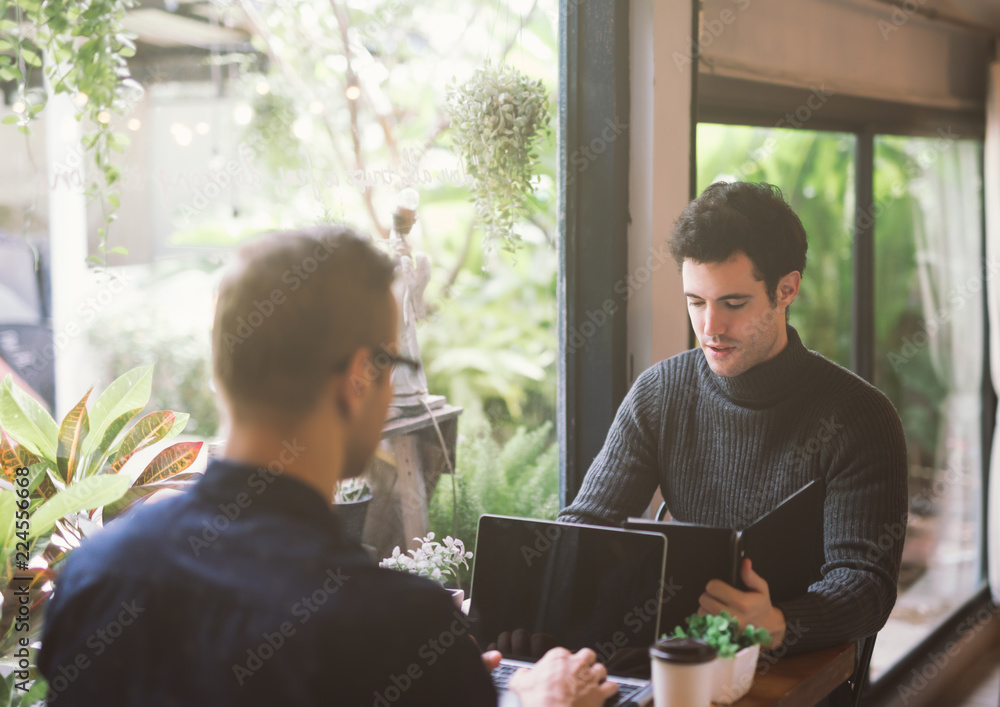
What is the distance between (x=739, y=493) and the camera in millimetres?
1718

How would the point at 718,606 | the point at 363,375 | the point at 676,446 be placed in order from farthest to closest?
the point at 676,446 → the point at 718,606 → the point at 363,375

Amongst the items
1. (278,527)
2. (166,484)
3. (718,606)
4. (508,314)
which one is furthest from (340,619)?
(508,314)

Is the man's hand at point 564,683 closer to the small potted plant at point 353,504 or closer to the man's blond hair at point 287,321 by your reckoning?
the man's blond hair at point 287,321

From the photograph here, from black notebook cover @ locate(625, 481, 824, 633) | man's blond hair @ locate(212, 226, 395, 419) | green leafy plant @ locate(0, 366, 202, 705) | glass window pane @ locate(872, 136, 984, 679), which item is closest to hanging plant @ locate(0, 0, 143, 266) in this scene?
green leafy plant @ locate(0, 366, 202, 705)

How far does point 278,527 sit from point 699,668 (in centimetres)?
66

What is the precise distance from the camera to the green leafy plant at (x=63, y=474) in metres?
1.50

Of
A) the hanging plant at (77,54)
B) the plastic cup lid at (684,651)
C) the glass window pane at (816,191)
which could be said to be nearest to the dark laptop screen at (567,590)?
the plastic cup lid at (684,651)

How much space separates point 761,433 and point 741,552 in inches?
16.9

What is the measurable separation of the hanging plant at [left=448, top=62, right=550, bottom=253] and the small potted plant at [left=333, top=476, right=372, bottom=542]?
2.52ft

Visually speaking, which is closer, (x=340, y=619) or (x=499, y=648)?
(x=340, y=619)

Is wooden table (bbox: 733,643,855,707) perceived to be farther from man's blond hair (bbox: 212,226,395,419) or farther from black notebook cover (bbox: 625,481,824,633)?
man's blond hair (bbox: 212,226,395,419)

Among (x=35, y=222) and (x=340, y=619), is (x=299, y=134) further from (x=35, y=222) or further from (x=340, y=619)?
(x=340, y=619)

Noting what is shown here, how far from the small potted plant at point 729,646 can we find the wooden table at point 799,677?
0.12 ft

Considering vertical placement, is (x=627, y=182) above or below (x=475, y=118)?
below
